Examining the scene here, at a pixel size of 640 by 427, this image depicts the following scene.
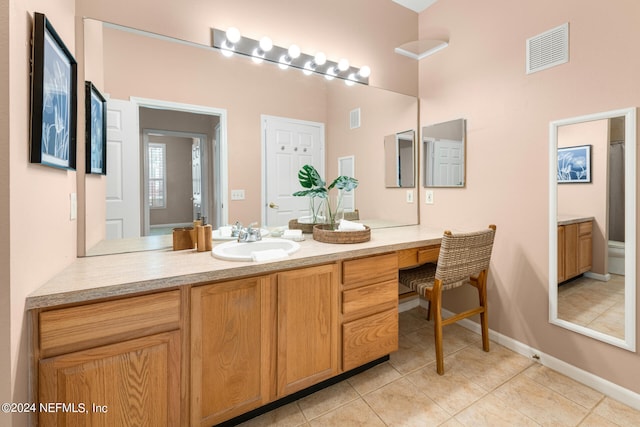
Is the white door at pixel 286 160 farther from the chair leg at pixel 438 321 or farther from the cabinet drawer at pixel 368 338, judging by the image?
the chair leg at pixel 438 321

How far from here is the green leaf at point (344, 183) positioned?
82.5 inches

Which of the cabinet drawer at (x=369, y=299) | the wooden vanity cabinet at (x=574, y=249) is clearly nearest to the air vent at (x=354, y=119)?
the cabinet drawer at (x=369, y=299)

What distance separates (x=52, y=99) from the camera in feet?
3.51

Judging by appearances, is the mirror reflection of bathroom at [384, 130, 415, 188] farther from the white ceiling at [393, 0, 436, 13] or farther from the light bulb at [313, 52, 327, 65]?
the white ceiling at [393, 0, 436, 13]

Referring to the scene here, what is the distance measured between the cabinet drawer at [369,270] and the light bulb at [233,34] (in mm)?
1459

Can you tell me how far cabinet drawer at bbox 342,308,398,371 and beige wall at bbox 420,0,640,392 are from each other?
0.91 m

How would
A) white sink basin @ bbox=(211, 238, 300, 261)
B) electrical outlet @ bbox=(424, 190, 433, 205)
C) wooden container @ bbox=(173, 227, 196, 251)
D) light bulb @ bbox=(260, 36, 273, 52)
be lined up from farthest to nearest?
1. electrical outlet @ bbox=(424, 190, 433, 205)
2. light bulb @ bbox=(260, 36, 273, 52)
3. wooden container @ bbox=(173, 227, 196, 251)
4. white sink basin @ bbox=(211, 238, 300, 261)

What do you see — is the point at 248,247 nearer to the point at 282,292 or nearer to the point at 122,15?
the point at 282,292

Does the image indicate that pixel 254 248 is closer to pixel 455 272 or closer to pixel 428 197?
pixel 455 272

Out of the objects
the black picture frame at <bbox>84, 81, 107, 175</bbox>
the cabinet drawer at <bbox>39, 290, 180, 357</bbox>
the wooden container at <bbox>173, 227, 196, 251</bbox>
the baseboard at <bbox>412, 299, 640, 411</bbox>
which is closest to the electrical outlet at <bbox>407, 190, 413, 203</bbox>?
the baseboard at <bbox>412, 299, 640, 411</bbox>

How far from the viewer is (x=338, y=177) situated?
220 cm

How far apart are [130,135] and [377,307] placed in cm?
167

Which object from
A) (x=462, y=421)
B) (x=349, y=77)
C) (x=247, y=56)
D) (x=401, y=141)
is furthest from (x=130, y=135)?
(x=462, y=421)

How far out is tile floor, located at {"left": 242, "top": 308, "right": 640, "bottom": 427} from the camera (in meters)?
1.43
